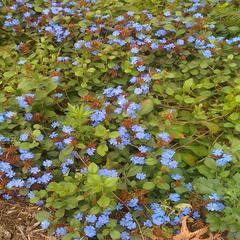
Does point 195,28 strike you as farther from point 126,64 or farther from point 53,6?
point 53,6

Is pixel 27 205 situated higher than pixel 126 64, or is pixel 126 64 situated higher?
pixel 126 64

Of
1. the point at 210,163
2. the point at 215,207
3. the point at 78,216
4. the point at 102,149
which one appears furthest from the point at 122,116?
the point at 215,207

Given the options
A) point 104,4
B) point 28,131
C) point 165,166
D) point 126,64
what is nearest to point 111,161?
point 165,166

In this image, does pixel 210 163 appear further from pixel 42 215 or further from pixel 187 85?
pixel 42 215

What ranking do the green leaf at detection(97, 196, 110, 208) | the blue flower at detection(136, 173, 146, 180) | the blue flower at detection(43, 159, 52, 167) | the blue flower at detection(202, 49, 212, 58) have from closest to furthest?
1. the green leaf at detection(97, 196, 110, 208)
2. the blue flower at detection(136, 173, 146, 180)
3. the blue flower at detection(43, 159, 52, 167)
4. the blue flower at detection(202, 49, 212, 58)

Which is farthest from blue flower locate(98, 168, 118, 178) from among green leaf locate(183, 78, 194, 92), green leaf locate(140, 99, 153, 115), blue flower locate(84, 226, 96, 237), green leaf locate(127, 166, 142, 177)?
green leaf locate(183, 78, 194, 92)

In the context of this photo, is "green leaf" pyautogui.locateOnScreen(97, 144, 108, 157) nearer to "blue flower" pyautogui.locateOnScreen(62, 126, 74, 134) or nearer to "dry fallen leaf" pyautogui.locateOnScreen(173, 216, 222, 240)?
"blue flower" pyautogui.locateOnScreen(62, 126, 74, 134)

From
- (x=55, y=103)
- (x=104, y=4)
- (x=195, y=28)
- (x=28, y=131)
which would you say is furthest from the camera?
(x=104, y=4)

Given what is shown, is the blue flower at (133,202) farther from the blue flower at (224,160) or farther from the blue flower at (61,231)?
the blue flower at (224,160)
